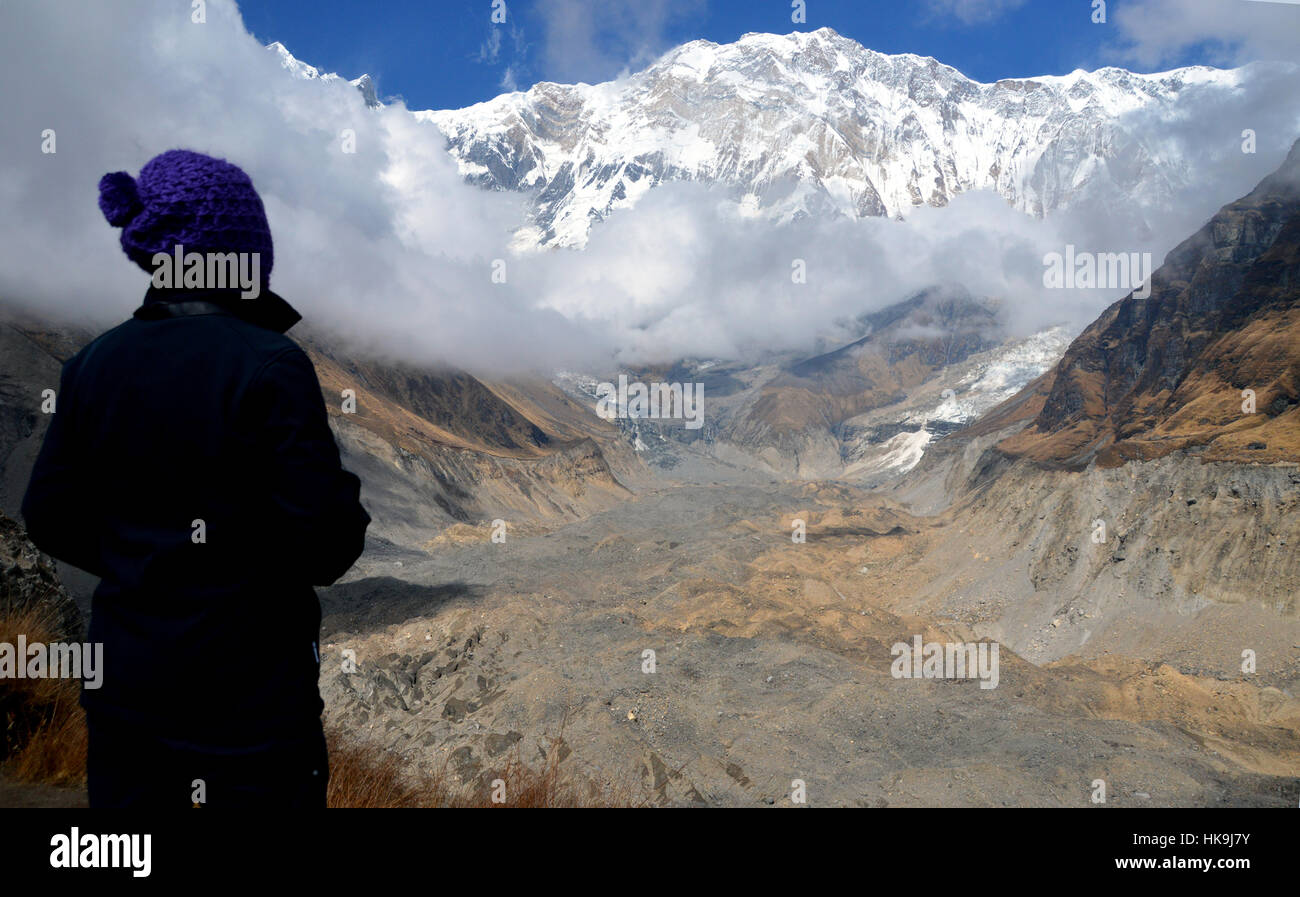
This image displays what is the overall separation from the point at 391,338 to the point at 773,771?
73413 millimetres

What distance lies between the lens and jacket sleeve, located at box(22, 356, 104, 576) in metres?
1.82

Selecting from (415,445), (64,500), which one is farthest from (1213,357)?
(415,445)

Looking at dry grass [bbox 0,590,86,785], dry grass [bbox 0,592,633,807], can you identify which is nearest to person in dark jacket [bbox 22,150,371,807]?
dry grass [bbox 0,592,633,807]

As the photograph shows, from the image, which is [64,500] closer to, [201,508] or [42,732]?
[201,508]

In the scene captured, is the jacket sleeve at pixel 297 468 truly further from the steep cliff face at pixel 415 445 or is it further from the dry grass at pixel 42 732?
the steep cliff face at pixel 415 445

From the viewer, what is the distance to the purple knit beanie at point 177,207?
1.92 meters

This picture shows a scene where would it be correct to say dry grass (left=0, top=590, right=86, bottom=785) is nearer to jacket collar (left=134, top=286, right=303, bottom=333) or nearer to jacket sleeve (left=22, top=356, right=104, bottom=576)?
jacket sleeve (left=22, top=356, right=104, bottom=576)

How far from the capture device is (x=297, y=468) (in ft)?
5.61

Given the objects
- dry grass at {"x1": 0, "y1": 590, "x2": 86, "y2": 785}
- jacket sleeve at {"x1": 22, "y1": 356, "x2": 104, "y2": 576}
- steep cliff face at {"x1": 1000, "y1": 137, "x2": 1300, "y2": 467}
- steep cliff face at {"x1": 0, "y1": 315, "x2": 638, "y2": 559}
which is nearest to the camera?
jacket sleeve at {"x1": 22, "y1": 356, "x2": 104, "y2": 576}

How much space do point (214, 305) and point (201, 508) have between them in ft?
1.79

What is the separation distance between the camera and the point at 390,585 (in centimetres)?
2677

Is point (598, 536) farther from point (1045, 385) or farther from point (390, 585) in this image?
point (1045, 385)

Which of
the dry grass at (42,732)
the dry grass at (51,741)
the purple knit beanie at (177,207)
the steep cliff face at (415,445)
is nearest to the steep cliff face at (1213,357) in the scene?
the dry grass at (51,741)
